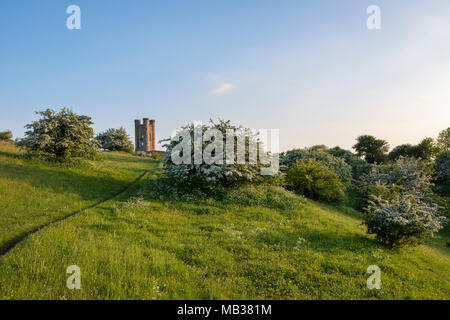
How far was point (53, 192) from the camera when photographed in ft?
44.7

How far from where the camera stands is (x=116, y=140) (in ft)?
153

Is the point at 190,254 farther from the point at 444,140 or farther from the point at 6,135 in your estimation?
the point at 444,140

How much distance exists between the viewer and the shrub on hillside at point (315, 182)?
2305 centimetres

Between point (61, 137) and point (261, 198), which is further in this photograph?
point (61, 137)

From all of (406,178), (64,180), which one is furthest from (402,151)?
(64,180)

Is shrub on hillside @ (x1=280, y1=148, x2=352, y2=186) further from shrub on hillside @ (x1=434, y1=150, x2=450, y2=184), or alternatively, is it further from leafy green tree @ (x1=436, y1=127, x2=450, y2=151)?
leafy green tree @ (x1=436, y1=127, x2=450, y2=151)

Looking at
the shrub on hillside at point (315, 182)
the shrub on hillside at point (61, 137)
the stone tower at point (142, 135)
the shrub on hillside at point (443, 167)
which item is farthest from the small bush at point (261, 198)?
the stone tower at point (142, 135)

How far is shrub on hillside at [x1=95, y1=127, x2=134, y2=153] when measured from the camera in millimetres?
46688

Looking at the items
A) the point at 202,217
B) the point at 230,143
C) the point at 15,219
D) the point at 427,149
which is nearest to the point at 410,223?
the point at 202,217

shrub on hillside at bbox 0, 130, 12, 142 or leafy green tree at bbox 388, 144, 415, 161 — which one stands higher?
shrub on hillside at bbox 0, 130, 12, 142

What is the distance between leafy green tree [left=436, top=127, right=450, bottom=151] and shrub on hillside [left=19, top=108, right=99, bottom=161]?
6109 centimetres

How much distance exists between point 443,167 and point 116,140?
56.6 meters

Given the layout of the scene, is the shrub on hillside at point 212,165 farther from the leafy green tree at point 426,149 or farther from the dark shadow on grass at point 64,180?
the leafy green tree at point 426,149


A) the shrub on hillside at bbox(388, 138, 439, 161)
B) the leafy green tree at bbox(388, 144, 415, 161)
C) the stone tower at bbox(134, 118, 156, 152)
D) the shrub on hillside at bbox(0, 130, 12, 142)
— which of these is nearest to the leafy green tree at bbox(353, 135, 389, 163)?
the leafy green tree at bbox(388, 144, 415, 161)
